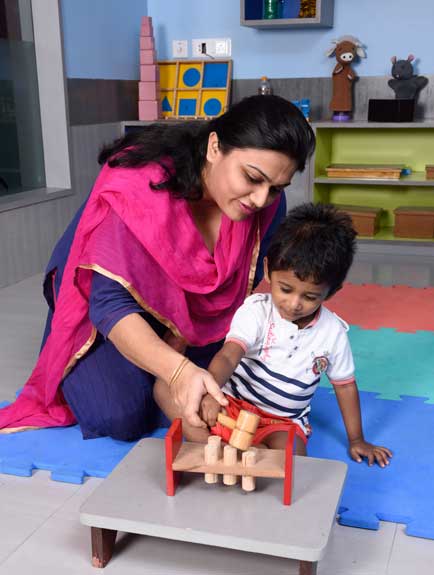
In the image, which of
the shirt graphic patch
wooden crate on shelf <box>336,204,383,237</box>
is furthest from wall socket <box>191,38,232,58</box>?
the shirt graphic patch

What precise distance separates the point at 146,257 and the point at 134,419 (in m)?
0.35

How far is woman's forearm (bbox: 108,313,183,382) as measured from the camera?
3.45ft

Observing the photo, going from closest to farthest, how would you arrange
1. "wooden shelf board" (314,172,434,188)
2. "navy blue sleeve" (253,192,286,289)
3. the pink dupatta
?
A: the pink dupatta
"navy blue sleeve" (253,192,286,289)
"wooden shelf board" (314,172,434,188)

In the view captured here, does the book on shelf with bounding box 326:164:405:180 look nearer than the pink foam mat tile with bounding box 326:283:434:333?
No

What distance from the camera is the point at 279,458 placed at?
1030 millimetres

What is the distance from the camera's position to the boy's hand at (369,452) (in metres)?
1.32

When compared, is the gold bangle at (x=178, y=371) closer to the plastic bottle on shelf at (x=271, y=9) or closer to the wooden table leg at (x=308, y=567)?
the wooden table leg at (x=308, y=567)

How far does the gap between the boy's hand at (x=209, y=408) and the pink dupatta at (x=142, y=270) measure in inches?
13.2

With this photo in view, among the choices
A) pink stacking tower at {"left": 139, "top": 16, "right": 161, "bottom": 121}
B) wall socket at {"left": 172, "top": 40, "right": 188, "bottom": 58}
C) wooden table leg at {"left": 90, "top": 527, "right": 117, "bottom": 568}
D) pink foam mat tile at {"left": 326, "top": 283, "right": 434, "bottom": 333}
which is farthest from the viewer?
wall socket at {"left": 172, "top": 40, "right": 188, "bottom": 58}

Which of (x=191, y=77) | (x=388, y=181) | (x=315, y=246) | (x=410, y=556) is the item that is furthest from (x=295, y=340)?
(x=191, y=77)

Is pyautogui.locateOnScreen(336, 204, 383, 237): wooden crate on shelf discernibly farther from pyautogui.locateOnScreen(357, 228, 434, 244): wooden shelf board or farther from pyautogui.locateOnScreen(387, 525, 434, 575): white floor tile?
pyautogui.locateOnScreen(387, 525, 434, 575): white floor tile

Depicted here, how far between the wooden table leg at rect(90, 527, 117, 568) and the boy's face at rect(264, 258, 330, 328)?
49 cm

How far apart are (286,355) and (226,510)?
39 centimetres

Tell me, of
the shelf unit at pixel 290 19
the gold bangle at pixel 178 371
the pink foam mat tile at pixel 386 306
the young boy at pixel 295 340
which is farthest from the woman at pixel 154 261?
the shelf unit at pixel 290 19
